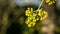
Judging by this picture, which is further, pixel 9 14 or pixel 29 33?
pixel 29 33

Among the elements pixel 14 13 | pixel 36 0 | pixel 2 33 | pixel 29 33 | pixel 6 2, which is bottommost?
pixel 29 33

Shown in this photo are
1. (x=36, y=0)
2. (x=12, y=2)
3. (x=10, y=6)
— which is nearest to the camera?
(x=36, y=0)

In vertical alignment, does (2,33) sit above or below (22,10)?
below

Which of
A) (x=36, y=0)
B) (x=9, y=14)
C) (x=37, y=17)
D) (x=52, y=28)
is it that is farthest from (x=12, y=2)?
(x=37, y=17)

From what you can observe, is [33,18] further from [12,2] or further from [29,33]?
[29,33]

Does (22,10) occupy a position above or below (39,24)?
above

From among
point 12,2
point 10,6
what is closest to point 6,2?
point 10,6

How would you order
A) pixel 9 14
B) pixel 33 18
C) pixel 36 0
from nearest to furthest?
1. pixel 33 18
2. pixel 36 0
3. pixel 9 14

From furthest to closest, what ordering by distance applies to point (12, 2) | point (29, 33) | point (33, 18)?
point (29, 33)
point (12, 2)
point (33, 18)

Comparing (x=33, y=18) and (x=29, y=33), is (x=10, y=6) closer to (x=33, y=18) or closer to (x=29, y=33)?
(x=29, y=33)
